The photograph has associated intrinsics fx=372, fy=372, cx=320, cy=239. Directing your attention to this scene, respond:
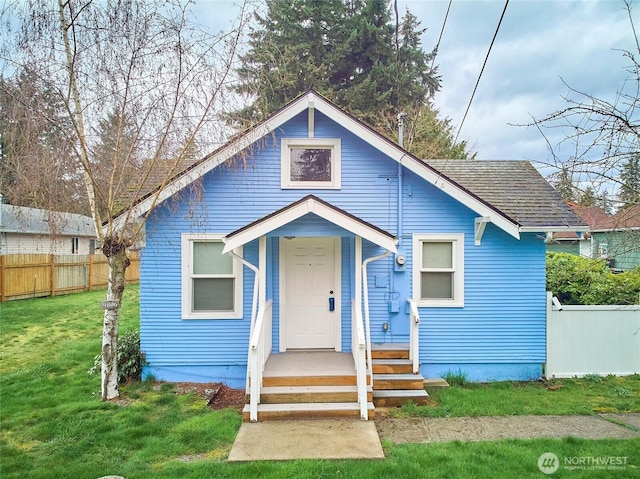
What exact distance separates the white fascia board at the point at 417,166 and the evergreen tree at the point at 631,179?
3.02 m

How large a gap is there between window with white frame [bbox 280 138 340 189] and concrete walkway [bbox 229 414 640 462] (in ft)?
13.9

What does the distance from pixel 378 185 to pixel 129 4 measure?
16.4 ft

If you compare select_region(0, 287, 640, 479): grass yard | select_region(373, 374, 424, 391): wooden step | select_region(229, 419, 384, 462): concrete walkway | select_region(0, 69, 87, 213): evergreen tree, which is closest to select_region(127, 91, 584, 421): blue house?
select_region(373, 374, 424, 391): wooden step

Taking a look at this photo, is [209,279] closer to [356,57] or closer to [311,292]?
[311,292]

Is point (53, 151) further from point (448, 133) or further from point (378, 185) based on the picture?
point (448, 133)

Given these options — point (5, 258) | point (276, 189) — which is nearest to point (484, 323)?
point (276, 189)

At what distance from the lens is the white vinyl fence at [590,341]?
7.29 m

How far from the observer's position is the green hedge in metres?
8.24

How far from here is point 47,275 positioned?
627 inches

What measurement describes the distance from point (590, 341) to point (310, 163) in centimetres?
654

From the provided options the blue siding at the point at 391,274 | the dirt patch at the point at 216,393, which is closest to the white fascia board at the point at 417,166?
the blue siding at the point at 391,274

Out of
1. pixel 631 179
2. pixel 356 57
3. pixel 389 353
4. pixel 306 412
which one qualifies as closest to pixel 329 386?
pixel 306 412

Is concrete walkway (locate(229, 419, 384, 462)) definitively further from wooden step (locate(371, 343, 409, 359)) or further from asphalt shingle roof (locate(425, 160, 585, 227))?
asphalt shingle roof (locate(425, 160, 585, 227))

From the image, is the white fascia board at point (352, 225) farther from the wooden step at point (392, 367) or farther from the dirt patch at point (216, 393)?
the dirt patch at point (216, 393)
